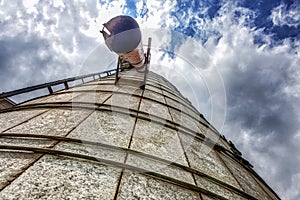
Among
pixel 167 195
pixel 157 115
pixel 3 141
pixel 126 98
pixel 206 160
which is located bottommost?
pixel 167 195

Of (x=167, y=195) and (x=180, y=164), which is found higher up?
(x=180, y=164)

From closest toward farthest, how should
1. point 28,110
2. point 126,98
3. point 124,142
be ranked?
point 124,142, point 28,110, point 126,98

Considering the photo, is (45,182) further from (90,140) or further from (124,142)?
(124,142)

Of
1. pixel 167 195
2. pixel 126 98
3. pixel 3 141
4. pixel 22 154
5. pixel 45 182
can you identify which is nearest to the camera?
pixel 45 182

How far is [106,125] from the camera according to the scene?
3346mm

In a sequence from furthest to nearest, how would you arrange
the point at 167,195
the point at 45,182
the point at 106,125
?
the point at 106,125 → the point at 167,195 → the point at 45,182

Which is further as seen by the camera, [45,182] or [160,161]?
[160,161]

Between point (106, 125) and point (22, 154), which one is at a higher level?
point (106, 125)

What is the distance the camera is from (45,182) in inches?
74.9

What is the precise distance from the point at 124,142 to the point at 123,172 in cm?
68

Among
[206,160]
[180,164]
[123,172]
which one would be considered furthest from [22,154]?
[206,160]

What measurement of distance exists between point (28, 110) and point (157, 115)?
2237 millimetres

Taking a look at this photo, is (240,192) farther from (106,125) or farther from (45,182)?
(45,182)

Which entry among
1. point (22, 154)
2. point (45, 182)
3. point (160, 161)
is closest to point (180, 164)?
point (160, 161)
